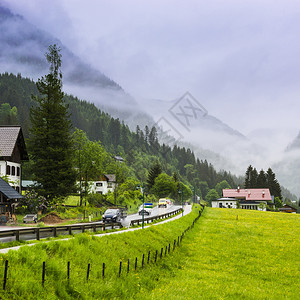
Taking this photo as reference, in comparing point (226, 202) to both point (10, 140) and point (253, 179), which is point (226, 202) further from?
point (10, 140)

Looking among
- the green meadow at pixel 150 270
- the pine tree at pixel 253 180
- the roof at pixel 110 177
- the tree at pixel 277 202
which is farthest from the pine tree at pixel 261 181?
the green meadow at pixel 150 270

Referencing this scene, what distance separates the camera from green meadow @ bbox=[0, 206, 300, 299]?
14.1 meters

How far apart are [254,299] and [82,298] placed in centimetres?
1012

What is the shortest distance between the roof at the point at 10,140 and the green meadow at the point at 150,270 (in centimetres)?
3014

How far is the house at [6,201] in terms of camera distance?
42656mm

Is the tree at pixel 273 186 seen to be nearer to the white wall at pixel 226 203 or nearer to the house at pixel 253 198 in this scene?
the house at pixel 253 198

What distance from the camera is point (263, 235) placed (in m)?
44.6

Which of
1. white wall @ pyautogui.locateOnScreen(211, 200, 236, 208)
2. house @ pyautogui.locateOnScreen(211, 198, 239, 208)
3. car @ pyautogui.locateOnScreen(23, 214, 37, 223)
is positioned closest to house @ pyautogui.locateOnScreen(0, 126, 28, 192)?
car @ pyautogui.locateOnScreen(23, 214, 37, 223)

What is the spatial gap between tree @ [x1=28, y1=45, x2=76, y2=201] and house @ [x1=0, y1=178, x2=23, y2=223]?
333 inches

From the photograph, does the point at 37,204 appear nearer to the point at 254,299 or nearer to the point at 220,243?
the point at 220,243

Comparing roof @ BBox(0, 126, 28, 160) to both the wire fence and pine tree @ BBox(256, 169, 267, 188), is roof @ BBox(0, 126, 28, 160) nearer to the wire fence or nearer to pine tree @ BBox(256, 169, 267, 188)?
the wire fence

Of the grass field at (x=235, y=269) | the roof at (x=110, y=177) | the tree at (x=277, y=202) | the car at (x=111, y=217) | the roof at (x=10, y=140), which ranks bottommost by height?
the tree at (x=277, y=202)

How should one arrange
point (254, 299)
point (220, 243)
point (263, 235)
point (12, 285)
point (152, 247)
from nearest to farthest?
point (12, 285)
point (254, 299)
point (152, 247)
point (220, 243)
point (263, 235)

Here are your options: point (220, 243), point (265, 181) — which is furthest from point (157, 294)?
point (265, 181)
